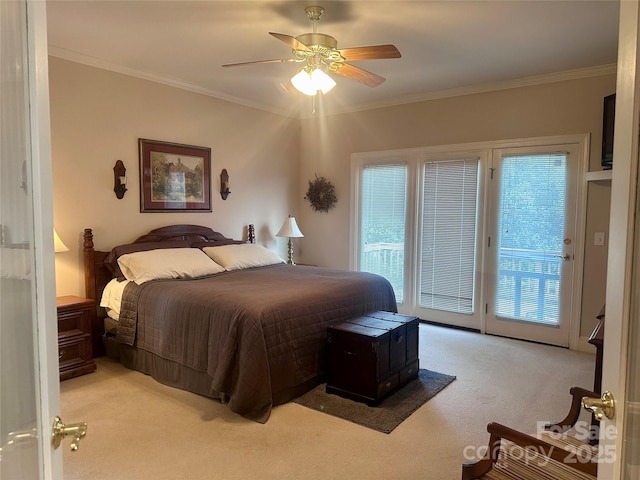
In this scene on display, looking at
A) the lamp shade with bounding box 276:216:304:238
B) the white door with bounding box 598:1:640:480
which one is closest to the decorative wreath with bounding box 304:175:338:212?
the lamp shade with bounding box 276:216:304:238

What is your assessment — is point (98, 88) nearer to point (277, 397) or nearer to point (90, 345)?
point (90, 345)

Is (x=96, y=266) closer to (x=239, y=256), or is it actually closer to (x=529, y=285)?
(x=239, y=256)

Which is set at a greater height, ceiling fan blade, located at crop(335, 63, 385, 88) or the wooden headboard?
ceiling fan blade, located at crop(335, 63, 385, 88)

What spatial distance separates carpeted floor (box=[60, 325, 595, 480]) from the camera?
7.23 feet

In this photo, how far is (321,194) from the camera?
5.75m

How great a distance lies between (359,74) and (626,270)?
2632 millimetres

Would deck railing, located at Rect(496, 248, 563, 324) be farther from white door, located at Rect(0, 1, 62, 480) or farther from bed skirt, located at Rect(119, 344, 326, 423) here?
white door, located at Rect(0, 1, 62, 480)

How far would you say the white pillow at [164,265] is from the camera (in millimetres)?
3592

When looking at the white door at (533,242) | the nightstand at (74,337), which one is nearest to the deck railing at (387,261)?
the white door at (533,242)

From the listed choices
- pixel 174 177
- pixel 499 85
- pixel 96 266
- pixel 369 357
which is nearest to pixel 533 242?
pixel 499 85

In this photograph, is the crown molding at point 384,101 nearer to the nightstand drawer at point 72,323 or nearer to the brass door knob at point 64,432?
the nightstand drawer at point 72,323

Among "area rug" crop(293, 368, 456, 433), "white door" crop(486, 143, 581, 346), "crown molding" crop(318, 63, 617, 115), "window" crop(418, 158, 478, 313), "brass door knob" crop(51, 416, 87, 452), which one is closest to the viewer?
"brass door knob" crop(51, 416, 87, 452)

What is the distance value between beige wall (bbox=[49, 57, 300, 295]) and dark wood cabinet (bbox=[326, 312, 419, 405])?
232 cm

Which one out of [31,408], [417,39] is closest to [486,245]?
[417,39]
